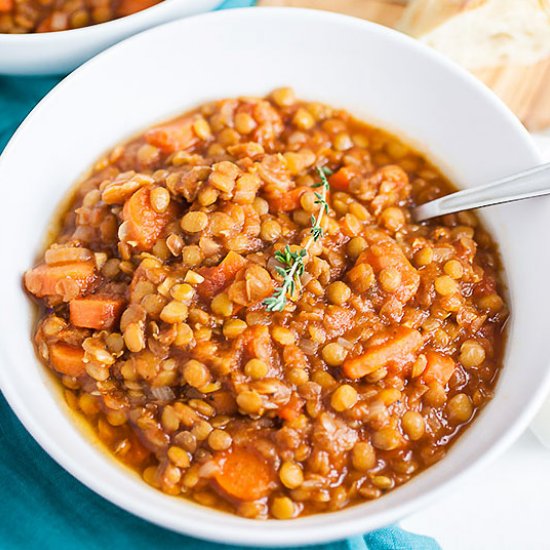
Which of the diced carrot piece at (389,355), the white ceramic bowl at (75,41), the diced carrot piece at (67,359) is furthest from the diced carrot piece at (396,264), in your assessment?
the white ceramic bowl at (75,41)

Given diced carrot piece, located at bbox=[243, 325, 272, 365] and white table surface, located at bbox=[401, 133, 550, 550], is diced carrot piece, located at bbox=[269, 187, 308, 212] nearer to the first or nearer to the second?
diced carrot piece, located at bbox=[243, 325, 272, 365]

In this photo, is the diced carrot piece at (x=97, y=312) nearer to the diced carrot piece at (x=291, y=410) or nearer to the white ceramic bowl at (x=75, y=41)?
the diced carrot piece at (x=291, y=410)

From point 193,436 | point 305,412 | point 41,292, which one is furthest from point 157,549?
point 41,292

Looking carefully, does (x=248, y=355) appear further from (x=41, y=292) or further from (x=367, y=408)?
(x=41, y=292)

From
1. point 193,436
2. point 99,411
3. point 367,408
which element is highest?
point 367,408

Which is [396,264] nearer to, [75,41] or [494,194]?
[494,194]

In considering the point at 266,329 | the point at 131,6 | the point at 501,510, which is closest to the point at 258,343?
the point at 266,329

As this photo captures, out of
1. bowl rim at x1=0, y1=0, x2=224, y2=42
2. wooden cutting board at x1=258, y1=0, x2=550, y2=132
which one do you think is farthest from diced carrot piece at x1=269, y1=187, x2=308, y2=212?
wooden cutting board at x1=258, y1=0, x2=550, y2=132
